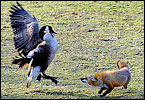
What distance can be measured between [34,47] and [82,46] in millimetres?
3970

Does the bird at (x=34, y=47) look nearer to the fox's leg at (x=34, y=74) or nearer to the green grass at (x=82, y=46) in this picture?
the fox's leg at (x=34, y=74)

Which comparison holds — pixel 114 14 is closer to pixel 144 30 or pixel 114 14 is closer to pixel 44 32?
pixel 144 30

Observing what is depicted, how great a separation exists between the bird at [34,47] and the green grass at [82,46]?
0.33 m

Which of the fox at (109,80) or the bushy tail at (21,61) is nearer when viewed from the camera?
the fox at (109,80)

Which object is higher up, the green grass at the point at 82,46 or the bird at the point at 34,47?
the bird at the point at 34,47

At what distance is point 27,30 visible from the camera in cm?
1134

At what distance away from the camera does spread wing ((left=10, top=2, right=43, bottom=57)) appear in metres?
11.0

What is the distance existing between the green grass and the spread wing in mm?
735

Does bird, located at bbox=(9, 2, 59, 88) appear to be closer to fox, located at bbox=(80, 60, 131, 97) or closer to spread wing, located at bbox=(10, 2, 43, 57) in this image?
spread wing, located at bbox=(10, 2, 43, 57)

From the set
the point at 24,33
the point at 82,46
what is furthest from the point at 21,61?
the point at 82,46

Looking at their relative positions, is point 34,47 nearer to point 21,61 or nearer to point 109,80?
point 21,61

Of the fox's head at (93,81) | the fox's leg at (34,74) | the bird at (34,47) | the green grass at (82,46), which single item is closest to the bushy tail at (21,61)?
the bird at (34,47)

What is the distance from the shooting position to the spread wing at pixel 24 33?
36.2 feet

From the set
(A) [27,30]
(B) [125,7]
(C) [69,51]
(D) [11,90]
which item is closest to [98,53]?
(C) [69,51]
